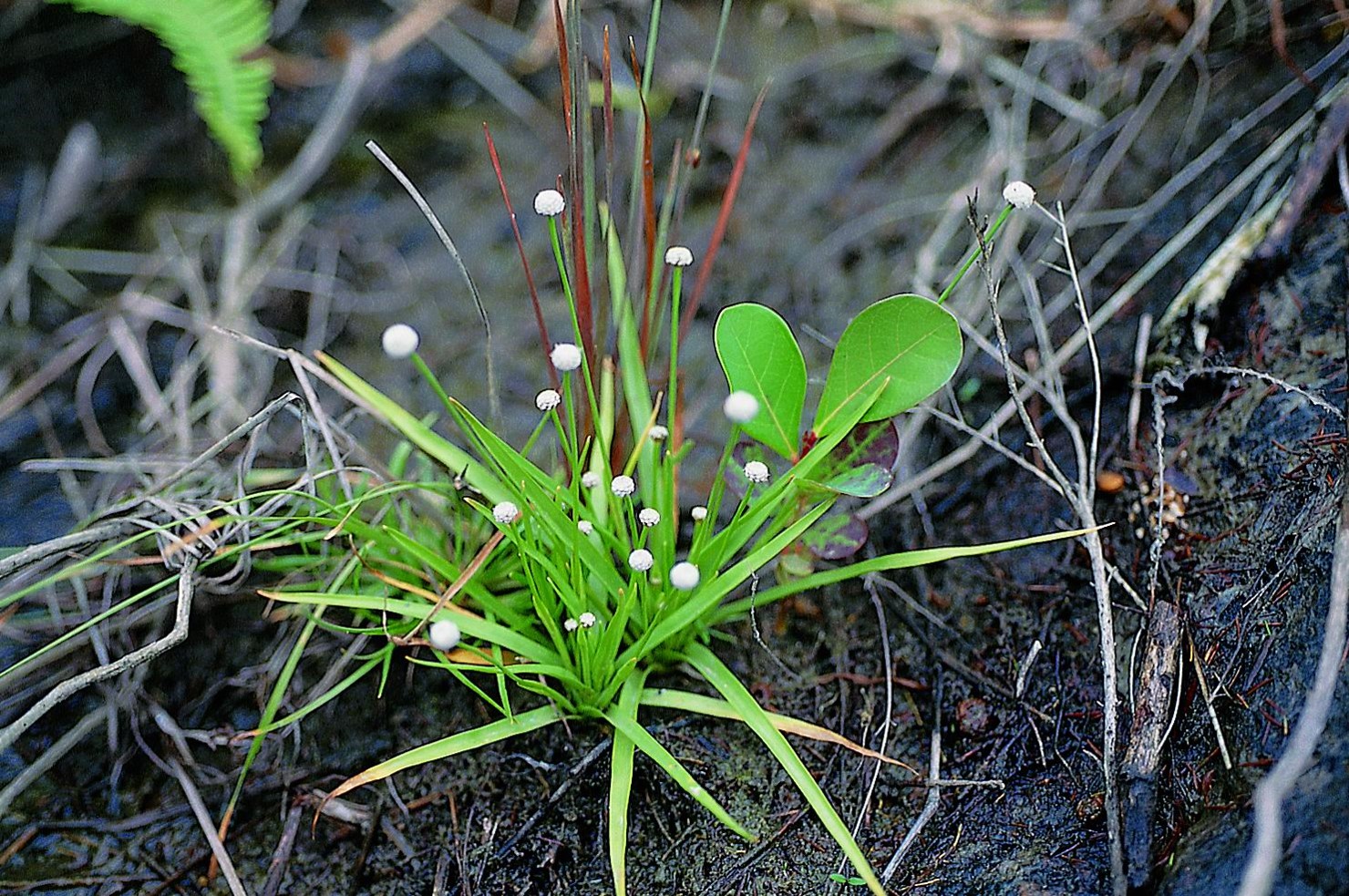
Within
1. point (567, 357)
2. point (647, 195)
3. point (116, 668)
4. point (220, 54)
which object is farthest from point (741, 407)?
point (220, 54)

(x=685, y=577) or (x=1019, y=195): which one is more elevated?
(x=1019, y=195)

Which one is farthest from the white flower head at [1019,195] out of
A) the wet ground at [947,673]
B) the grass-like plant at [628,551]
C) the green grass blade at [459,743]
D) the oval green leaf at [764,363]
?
the green grass blade at [459,743]

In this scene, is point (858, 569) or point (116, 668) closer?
point (116, 668)

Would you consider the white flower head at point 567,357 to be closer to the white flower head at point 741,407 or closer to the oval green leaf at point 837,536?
the white flower head at point 741,407

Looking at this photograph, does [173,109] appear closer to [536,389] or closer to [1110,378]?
[536,389]

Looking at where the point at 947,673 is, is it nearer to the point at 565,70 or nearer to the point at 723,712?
the point at 723,712

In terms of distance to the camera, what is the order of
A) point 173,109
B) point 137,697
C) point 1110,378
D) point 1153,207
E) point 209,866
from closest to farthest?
point 209,866
point 137,697
point 1110,378
point 1153,207
point 173,109

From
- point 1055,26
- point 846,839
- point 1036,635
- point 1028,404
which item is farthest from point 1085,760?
point 1055,26
